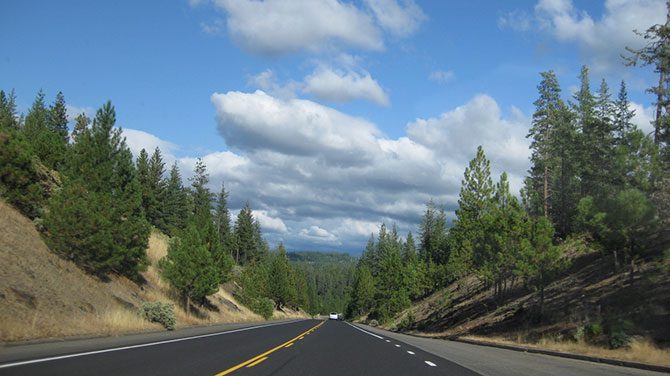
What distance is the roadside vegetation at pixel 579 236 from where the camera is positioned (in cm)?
2409

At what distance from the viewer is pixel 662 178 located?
966 inches

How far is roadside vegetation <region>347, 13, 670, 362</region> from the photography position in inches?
949

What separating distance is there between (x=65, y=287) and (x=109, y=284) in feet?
22.5

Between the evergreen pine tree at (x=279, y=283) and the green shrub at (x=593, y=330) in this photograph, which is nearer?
the green shrub at (x=593, y=330)

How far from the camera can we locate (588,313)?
27750 millimetres

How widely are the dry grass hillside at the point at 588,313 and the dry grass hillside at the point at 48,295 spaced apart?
19928mm

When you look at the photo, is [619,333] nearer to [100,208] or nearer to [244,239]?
[100,208]

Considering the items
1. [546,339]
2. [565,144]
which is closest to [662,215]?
[546,339]

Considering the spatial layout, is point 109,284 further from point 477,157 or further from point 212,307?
point 477,157

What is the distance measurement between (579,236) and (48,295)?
4276cm

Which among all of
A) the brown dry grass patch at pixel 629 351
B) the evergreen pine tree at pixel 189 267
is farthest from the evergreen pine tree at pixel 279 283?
the brown dry grass patch at pixel 629 351

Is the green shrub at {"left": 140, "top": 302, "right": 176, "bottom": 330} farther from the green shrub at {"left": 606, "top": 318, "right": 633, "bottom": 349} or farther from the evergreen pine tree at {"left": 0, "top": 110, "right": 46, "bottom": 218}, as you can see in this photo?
the green shrub at {"left": 606, "top": 318, "right": 633, "bottom": 349}

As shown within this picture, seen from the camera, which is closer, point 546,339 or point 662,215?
point 662,215

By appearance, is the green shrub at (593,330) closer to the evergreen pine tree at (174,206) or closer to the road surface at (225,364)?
the road surface at (225,364)
